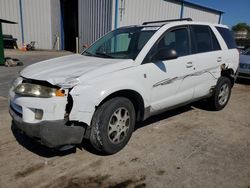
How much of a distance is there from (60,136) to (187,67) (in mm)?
2456

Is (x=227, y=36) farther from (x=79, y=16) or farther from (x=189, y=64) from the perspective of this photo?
(x=79, y=16)

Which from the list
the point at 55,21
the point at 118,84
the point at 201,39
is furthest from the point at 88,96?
the point at 55,21

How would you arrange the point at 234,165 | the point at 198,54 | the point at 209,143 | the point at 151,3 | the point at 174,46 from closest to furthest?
the point at 234,165
the point at 209,143
the point at 174,46
the point at 198,54
the point at 151,3

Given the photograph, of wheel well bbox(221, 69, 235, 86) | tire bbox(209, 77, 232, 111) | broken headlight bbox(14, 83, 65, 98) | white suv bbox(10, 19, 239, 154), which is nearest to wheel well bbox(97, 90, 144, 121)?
white suv bbox(10, 19, 239, 154)

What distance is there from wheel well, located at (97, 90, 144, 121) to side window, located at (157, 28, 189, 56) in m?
1.01

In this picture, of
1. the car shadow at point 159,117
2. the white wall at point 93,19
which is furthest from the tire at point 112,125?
the white wall at point 93,19

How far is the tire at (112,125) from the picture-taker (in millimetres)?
3023

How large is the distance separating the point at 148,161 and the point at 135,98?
90 centimetres

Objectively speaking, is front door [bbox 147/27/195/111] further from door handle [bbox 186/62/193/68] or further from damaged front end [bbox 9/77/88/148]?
damaged front end [bbox 9/77/88/148]

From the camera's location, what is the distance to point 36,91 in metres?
2.86

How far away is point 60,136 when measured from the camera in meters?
2.75

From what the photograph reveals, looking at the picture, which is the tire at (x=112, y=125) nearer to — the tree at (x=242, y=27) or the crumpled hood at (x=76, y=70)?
the crumpled hood at (x=76, y=70)

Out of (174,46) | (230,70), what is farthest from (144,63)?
(230,70)

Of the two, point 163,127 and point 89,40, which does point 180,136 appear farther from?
point 89,40
